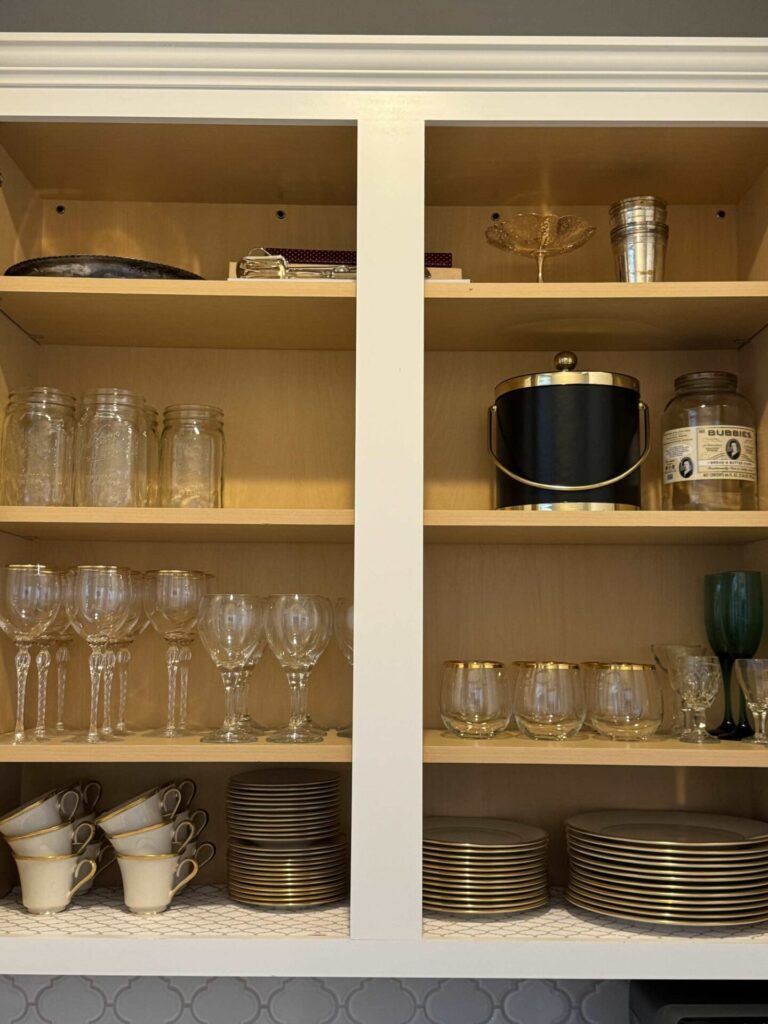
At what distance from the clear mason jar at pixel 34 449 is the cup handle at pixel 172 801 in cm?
50

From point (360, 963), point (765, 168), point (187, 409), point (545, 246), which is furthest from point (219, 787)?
point (765, 168)

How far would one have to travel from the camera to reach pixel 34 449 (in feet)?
5.81

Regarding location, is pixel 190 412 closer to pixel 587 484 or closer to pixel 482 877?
pixel 587 484

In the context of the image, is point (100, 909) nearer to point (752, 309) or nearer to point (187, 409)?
point (187, 409)

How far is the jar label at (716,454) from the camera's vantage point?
1753 millimetres

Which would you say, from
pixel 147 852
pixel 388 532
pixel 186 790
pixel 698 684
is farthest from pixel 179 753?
pixel 698 684

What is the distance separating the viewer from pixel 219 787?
1.95 metres

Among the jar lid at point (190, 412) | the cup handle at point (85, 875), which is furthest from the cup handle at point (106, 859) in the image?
the jar lid at point (190, 412)

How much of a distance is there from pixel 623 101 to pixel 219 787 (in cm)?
133

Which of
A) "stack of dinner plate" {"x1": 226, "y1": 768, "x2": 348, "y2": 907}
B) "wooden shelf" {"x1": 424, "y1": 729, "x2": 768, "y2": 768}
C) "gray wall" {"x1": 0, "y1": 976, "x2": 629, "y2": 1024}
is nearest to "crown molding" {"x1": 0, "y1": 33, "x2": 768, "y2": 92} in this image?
"wooden shelf" {"x1": 424, "y1": 729, "x2": 768, "y2": 768}

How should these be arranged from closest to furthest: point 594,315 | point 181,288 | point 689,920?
point 689,920, point 181,288, point 594,315

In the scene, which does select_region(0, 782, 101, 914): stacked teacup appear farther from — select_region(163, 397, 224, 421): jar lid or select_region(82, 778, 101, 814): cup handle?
select_region(163, 397, 224, 421): jar lid

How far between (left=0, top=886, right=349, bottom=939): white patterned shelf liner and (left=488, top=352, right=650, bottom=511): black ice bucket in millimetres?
716

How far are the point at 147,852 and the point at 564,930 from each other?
0.64 metres
